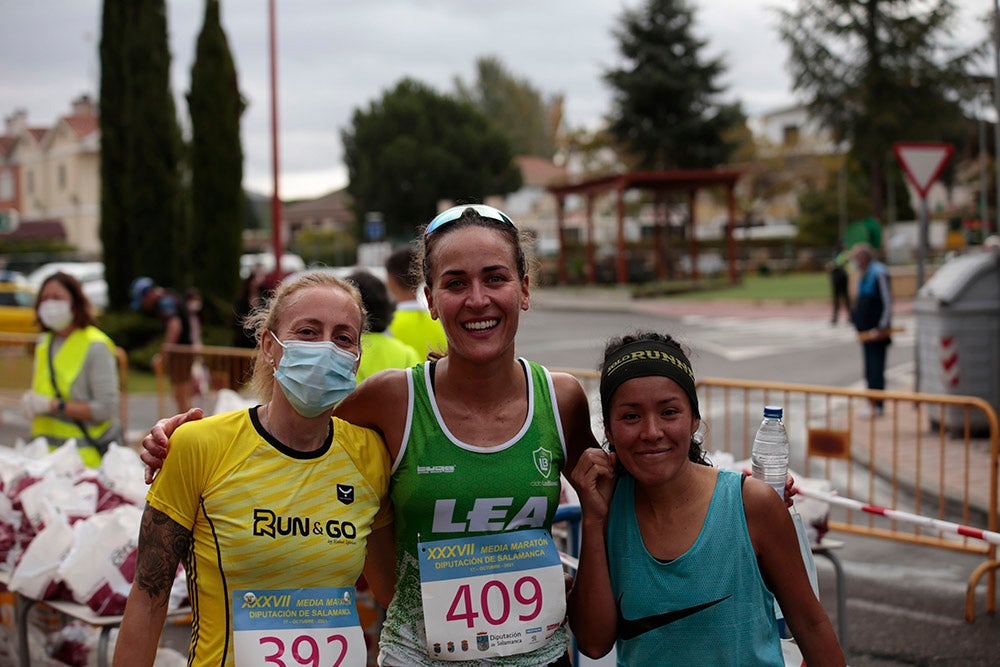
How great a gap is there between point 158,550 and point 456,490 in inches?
29.1

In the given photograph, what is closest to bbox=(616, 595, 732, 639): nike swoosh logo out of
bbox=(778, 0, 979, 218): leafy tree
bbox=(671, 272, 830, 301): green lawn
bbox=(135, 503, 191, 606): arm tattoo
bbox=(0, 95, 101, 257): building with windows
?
bbox=(135, 503, 191, 606): arm tattoo

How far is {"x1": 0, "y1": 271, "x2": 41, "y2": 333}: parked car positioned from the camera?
2038cm

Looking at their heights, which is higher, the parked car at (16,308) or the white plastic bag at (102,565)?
the parked car at (16,308)

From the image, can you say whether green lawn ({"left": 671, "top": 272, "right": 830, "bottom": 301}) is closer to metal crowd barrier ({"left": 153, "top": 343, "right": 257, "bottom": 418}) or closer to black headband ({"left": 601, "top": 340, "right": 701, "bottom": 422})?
metal crowd barrier ({"left": 153, "top": 343, "right": 257, "bottom": 418})

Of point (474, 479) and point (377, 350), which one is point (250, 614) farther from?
point (377, 350)

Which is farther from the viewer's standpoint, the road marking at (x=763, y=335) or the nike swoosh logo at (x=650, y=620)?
the road marking at (x=763, y=335)

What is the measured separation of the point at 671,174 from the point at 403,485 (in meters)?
32.0

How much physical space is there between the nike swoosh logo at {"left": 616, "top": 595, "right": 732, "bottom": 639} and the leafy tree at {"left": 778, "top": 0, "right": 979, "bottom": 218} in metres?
37.0

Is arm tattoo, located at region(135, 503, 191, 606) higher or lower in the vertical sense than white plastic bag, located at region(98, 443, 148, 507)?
higher

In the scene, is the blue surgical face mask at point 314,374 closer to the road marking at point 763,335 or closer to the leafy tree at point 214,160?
the road marking at point 763,335

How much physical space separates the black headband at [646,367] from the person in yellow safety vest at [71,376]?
425 centimetres

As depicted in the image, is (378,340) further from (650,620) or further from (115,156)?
(115,156)

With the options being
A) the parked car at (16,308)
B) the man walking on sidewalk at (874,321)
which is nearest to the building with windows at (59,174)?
the parked car at (16,308)

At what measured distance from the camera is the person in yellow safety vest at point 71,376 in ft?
19.2
